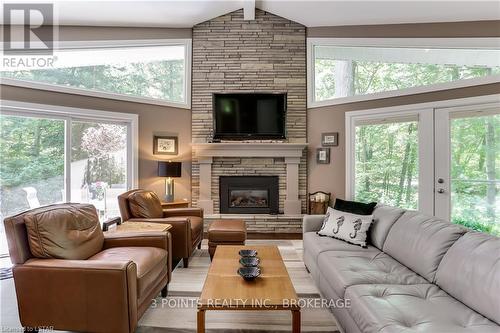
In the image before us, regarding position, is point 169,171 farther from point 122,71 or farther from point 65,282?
point 65,282

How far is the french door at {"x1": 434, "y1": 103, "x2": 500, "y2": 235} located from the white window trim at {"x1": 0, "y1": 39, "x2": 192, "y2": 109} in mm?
4073

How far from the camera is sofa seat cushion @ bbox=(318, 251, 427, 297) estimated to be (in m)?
2.02

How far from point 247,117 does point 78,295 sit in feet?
12.6

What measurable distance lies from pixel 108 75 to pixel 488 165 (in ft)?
18.6

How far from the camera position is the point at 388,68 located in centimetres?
457

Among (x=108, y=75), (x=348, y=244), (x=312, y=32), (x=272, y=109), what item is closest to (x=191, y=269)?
(x=348, y=244)

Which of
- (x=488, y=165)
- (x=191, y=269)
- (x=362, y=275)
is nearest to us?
(x=362, y=275)

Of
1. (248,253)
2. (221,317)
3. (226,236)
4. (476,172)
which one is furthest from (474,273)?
(476,172)

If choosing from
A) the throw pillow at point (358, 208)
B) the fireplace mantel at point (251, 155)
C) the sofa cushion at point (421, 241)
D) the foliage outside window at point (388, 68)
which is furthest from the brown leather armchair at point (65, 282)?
the foliage outside window at point (388, 68)

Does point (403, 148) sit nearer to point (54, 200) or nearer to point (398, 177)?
point (398, 177)

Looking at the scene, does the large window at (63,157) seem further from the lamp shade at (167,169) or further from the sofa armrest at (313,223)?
the sofa armrest at (313,223)

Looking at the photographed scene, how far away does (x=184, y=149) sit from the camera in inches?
206

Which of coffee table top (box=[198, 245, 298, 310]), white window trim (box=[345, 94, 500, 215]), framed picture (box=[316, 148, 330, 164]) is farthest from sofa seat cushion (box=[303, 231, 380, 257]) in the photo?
framed picture (box=[316, 148, 330, 164])

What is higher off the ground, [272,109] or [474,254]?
[272,109]
